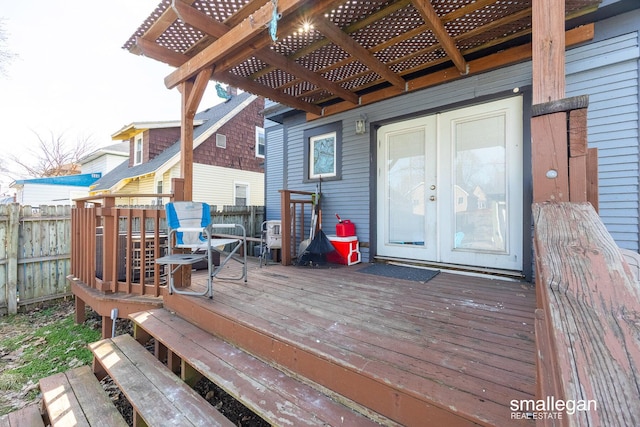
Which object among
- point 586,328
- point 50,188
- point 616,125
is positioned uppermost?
point 50,188

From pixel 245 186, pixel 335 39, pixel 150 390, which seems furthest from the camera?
pixel 245 186

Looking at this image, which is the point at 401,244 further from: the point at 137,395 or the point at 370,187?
the point at 137,395

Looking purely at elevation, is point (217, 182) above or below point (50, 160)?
below

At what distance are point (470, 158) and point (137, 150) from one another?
1215 centimetres

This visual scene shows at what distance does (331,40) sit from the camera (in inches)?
102

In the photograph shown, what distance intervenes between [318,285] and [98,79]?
19.9 meters

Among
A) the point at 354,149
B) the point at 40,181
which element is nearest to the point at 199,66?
the point at 354,149

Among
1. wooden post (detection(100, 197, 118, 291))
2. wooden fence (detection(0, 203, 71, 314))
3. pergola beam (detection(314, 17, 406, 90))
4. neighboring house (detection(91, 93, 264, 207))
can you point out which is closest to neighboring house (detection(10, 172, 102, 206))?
neighboring house (detection(91, 93, 264, 207))

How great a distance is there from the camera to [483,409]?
3.50 feet

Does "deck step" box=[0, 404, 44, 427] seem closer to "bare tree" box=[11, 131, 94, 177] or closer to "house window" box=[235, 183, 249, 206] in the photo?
"house window" box=[235, 183, 249, 206]

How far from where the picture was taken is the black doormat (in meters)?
3.13

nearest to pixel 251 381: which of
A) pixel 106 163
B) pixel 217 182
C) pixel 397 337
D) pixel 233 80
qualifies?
pixel 397 337

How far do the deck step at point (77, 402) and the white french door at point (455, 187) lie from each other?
3238 mm

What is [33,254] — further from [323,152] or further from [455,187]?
[455,187]
